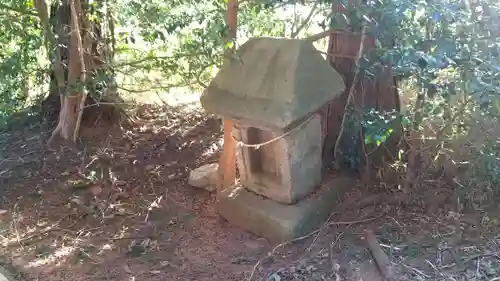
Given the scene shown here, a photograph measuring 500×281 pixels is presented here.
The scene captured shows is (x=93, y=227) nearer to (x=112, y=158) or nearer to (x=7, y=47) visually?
(x=112, y=158)

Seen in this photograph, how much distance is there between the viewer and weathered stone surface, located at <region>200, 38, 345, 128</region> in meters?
2.42

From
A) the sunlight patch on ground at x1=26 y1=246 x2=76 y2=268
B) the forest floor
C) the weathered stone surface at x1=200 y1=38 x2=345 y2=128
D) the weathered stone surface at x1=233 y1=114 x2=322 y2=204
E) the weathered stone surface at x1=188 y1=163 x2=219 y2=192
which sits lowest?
the sunlight patch on ground at x1=26 y1=246 x2=76 y2=268

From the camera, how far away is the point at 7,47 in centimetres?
364

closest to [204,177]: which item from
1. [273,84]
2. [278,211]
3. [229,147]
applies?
[229,147]

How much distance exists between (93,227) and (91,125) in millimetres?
1204

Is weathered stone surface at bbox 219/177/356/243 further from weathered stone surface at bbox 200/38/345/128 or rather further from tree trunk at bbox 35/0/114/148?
tree trunk at bbox 35/0/114/148

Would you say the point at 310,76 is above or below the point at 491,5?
below

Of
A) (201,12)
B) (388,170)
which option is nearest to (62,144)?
(201,12)

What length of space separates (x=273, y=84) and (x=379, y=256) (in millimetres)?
890

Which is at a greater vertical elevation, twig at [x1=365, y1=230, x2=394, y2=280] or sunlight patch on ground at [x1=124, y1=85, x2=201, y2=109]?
sunlight patch on ground at [x1=124, y1=85, x2=201, y2=109]

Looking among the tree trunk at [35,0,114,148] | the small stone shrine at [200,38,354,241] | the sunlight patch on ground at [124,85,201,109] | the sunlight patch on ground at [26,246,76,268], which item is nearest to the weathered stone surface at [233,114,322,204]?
the small stone shrine at [200,38,354,241]

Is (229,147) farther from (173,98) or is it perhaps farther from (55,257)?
(173,98)

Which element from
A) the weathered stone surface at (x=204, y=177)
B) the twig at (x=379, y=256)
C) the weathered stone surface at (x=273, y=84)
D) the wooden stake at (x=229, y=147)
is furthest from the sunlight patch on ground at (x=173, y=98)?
the twig at (x=379, y=256)

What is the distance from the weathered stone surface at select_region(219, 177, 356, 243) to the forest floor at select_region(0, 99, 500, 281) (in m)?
0.05
